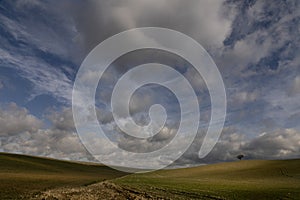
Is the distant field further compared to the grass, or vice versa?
the distant field

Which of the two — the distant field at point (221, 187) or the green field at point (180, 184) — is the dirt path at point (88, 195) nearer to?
the green field at point (180, 184)

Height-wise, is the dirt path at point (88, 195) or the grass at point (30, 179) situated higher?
the grass at point (30, 179)

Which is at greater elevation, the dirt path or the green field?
the green field

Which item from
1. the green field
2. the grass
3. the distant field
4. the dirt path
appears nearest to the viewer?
the dirt path

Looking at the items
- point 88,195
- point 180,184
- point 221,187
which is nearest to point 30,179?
point 180,184

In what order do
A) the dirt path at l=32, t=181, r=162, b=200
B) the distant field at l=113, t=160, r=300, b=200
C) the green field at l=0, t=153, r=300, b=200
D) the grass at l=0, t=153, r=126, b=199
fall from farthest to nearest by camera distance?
the distant field at l=113, t=160, r=300, b=200, the grass at l=0, t=153, r=126, b=199, the green field at l=0, t=153, r=300, b=200, the dirt path at l=32, t=181, r=162, b=200

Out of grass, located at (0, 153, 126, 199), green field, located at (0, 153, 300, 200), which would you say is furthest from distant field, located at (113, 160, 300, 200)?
grass, located at (0, 153, 126, 199)

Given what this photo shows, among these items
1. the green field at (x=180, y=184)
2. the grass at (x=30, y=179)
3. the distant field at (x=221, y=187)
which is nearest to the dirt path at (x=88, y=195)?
the green field at (x=180, y=184)

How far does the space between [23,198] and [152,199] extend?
1376 cm

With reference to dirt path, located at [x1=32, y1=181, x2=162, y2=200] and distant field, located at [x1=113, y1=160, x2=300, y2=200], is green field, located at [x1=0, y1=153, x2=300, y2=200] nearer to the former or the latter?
distant field, located at [x1=113, y1=160, x2=300, y2=200]

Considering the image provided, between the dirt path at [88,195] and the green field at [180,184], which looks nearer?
the dirt path at [88,195]

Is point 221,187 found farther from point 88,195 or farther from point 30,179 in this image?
point 30,179

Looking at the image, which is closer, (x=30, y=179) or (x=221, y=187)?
(x=221, y=187)

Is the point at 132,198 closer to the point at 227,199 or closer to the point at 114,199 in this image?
the point at 114,199
